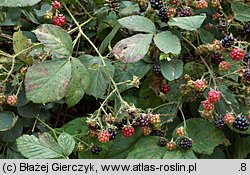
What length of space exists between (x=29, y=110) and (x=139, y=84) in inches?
14.9

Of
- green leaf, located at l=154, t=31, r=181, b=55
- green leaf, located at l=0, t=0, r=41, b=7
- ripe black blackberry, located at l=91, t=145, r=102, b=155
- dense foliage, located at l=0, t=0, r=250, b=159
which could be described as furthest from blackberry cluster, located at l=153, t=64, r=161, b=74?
green leaf, located at l=0, t=0, r=41, b=7

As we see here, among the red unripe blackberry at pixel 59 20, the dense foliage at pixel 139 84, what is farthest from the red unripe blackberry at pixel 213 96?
the red unripe blackberry at pixel 59 20

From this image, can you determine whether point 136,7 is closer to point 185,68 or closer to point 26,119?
point 185,68

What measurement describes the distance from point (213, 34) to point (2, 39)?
78 cm

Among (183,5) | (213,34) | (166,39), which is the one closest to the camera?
(166,39)

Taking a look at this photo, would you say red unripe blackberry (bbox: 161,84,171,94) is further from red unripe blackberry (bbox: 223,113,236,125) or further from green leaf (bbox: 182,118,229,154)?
red unripe blackberry (bbox: 223,113,236,125)

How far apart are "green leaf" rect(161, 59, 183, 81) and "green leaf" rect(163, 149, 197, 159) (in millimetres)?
234

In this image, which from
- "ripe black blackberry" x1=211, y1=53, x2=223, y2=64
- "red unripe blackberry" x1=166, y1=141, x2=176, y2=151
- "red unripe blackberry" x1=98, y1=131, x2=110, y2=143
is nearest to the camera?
"red unripe blackberry" x1=98, y1=131, x2=110, y2=143

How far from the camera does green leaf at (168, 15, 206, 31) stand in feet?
5.35

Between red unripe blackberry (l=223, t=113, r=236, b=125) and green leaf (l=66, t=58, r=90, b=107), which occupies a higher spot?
green leaf (l=66, t=58, r=90, b=107)

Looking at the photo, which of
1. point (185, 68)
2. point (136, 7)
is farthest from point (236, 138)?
point (136, 7)

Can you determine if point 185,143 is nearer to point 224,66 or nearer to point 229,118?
point 229,118

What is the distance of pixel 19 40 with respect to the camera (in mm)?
1687

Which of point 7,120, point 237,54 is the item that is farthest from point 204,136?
point 7,120
